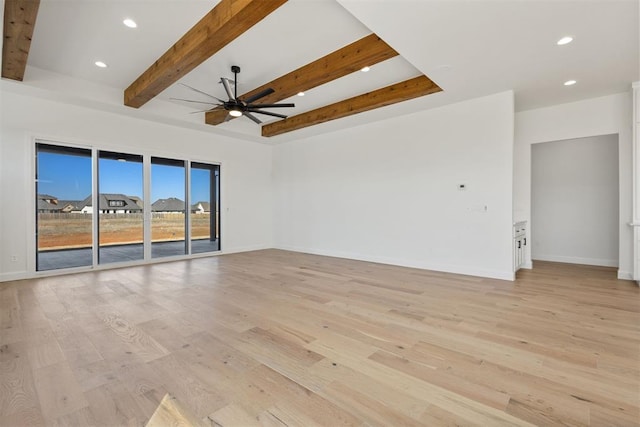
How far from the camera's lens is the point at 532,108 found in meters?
5.21

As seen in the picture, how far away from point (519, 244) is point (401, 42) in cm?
386

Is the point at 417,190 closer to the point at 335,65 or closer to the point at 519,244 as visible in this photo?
the point at 519,244

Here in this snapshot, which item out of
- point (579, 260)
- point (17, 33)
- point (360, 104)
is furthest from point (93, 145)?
point (579, 260)

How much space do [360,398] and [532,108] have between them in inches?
232

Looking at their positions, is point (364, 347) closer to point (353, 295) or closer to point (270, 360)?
point (270, 360)

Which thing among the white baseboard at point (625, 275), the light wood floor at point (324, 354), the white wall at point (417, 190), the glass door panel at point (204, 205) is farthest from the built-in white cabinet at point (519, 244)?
the glass door panel at point (204, 205)

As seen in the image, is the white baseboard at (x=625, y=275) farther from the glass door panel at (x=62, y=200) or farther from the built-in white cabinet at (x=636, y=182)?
the glass door panel at (x=62, y=200)

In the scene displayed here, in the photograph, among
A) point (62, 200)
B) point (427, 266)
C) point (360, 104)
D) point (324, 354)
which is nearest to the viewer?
point (324, 354)

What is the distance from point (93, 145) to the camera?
518 centimetres

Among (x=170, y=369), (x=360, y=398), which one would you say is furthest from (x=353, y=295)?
(x=170, y=369)

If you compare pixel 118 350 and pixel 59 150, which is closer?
pixel 118 350

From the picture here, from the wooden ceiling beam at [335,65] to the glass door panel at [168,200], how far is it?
9.66 ft

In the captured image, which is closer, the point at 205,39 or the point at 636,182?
the point at 205,39

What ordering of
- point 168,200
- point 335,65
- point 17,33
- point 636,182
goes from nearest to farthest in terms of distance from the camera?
1. point 17,33
2. point 335,65
3. point 636,182
4. point 168,200
